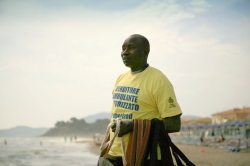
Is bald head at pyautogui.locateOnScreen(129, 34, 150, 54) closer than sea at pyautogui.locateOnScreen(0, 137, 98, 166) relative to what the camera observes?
Yes

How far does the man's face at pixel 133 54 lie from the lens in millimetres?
2166

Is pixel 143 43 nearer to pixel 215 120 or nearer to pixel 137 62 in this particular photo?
pixel 137 62

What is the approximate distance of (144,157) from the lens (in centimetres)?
195

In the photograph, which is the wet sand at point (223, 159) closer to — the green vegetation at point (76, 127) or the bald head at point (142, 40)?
the bald head at point (142, 40)

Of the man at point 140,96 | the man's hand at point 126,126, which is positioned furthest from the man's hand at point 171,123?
the man's hand at point 126,126

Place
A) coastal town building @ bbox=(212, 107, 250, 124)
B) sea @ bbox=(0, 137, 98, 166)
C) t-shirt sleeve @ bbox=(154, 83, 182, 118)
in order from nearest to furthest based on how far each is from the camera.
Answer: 1. t-shirt sleeve @ bbox=(154, 83, 182, 118)
2. sea @ bbox=(0, 137, 98, 166)
3. coastal town building @ bbox=(212, 107, 250, 124)

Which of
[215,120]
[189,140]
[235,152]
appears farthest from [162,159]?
[215,120]

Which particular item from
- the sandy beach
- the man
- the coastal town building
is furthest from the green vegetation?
the man

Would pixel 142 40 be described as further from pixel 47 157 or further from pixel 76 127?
pixel 76 127

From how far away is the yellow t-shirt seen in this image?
1.96m

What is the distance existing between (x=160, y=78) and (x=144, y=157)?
529 mm

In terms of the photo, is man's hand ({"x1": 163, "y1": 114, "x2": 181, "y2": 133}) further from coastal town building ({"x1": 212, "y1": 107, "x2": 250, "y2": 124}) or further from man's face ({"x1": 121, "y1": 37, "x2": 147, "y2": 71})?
coastal town building ({"x1": 212, "y1": 107, "x2": 250, "y2": 124})

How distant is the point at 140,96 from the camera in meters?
2.02

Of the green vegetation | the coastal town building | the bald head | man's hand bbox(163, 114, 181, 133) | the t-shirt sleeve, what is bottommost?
the green vegetation
